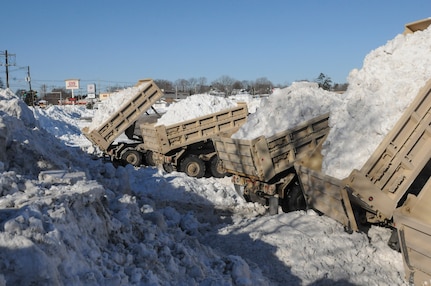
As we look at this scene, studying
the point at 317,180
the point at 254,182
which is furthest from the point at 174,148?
the point at 317,180

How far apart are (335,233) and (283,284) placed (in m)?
1.72

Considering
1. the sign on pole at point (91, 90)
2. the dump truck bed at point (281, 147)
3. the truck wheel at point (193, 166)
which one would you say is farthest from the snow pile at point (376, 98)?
the sign on pole at point (91, 90)

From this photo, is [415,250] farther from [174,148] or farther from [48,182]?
[174,148]

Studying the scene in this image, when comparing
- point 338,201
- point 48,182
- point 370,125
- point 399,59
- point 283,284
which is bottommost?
point 283,284

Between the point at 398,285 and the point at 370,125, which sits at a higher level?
the point at 370,125

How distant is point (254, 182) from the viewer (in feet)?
32.0

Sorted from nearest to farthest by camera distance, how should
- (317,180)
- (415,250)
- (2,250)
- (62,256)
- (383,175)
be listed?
(2,250) < (62,256) < (415,250) < (383,175) < (317,180)

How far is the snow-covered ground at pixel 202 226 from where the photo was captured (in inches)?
160

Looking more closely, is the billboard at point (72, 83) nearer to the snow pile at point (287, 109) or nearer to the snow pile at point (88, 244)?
the snow pile at point (287, 109)

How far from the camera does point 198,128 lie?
14.2m

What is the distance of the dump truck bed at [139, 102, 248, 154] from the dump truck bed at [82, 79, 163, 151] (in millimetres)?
1564

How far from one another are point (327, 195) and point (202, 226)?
7.17ft

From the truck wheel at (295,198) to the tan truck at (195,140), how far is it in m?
4.55

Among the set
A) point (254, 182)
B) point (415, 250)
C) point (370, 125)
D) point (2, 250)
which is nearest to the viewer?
point (2, 250)
